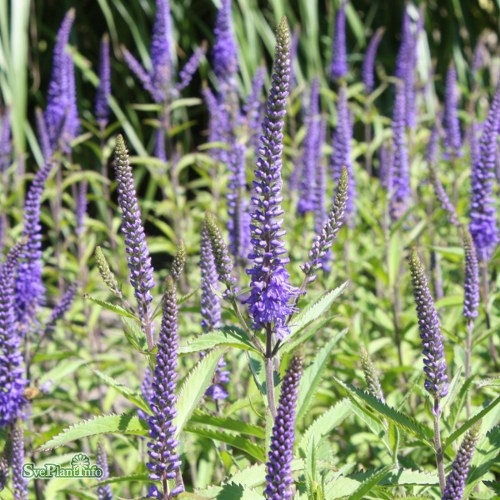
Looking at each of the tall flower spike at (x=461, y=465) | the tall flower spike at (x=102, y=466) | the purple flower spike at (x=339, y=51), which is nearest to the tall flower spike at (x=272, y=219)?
the tall flower spike at (x=461, y=465)

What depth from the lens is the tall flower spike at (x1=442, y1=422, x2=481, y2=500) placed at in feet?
4.81

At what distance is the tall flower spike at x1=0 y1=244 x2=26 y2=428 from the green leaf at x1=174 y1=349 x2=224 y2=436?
78 centimetres

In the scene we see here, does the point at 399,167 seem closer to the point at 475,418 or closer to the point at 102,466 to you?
the point at 102,466

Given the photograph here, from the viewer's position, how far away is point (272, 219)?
1678mm

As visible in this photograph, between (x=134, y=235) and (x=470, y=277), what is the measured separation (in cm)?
107

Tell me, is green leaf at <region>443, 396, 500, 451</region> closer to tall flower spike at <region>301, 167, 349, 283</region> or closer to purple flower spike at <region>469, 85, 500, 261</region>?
tall flower spike at <region>301, 167, 349, 283</region>

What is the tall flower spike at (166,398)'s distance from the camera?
145 cm

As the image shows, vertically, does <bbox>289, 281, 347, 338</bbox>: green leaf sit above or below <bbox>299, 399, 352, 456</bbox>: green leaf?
above

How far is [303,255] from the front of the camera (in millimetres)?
4477

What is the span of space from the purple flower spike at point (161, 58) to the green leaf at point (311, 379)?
2.98m

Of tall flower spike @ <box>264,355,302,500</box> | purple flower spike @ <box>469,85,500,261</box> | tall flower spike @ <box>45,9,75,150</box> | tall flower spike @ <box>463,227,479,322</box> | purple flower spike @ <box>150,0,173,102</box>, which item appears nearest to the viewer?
tall flower spike @ <box>264,355,302,500</box>

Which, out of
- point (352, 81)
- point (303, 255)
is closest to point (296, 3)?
point (352, 81)

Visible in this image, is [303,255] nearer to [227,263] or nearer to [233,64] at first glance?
[233,64]

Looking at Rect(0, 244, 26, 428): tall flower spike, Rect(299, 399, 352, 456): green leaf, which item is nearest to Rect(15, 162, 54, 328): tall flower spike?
Rect(0, 244, 26, 428): tall flower spike
